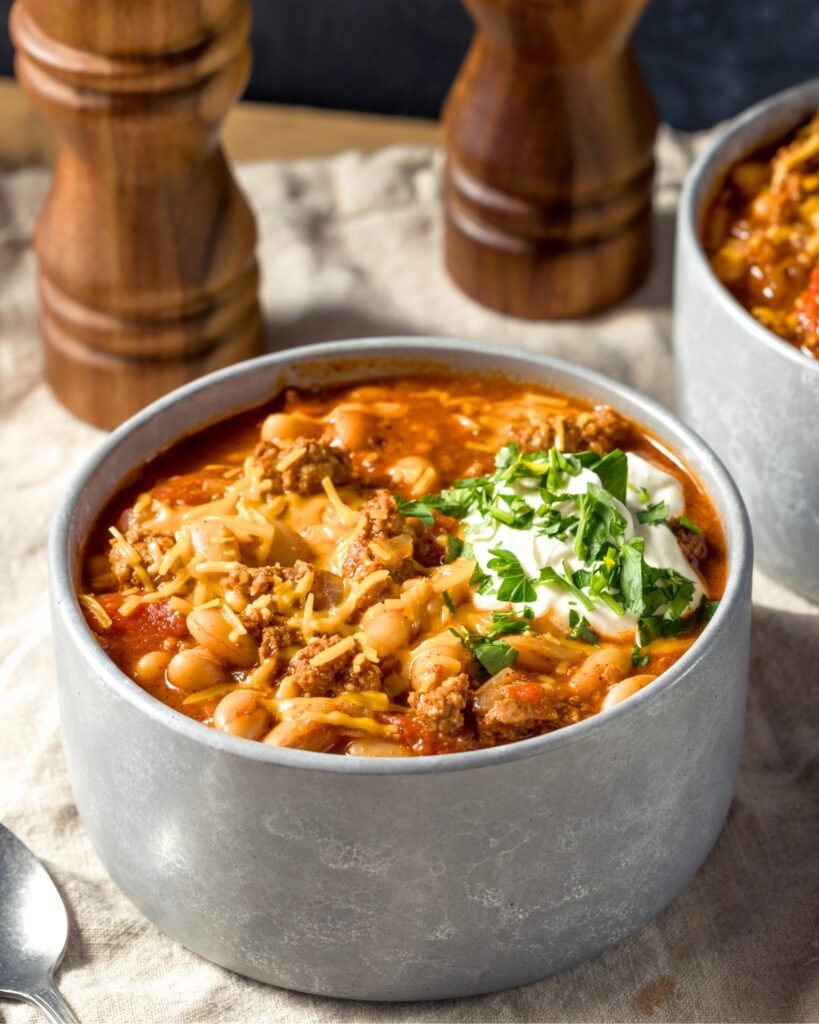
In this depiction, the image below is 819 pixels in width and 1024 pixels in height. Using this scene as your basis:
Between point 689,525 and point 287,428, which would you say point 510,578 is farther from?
point 287,428

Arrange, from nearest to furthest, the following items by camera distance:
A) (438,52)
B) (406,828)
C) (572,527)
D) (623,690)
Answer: (406,828) < (623,690) < (572,527) < (438,52)

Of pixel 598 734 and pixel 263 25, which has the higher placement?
pixel 598 734

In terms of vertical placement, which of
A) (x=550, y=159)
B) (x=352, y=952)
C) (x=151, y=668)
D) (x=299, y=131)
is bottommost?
(x=299, y=131)

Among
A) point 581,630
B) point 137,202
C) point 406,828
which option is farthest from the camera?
point 137,202

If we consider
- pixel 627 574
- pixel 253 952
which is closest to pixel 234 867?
pixel 253 952

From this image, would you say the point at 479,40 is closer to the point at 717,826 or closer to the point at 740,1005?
the point at 717,826

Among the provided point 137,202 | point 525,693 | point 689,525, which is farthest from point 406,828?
point 137,202

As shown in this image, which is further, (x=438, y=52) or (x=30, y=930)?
(x=438, y=52)
